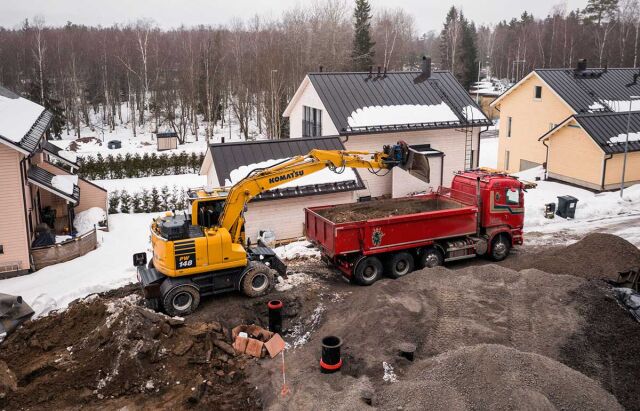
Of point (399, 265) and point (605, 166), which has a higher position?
point (605, 166)

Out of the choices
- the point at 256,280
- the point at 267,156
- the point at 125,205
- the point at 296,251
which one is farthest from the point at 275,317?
the point at 125,205

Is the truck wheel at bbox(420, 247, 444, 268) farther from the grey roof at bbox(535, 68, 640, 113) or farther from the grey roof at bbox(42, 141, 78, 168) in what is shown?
the grey roof at bbox(42, 141, 78, 168)

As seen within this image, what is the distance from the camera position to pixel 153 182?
3703 centimetres

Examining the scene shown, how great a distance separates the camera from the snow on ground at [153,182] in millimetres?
35375

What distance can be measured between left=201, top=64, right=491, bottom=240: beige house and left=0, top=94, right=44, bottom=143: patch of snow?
7025 millimetres

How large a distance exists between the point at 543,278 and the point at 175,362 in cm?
994

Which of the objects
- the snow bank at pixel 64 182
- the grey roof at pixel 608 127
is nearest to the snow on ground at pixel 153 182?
the snow bank at pixel 64 182

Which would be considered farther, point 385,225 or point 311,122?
point 311,122

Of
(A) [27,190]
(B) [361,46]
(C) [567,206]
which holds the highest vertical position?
(B) [361,46]

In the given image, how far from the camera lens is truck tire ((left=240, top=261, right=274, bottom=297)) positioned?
1594cm

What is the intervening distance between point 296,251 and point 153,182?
760 inches

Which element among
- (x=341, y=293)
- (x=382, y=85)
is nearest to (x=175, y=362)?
(x=341, y=293)

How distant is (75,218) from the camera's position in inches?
1032

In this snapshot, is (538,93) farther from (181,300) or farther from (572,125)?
(181,300)
